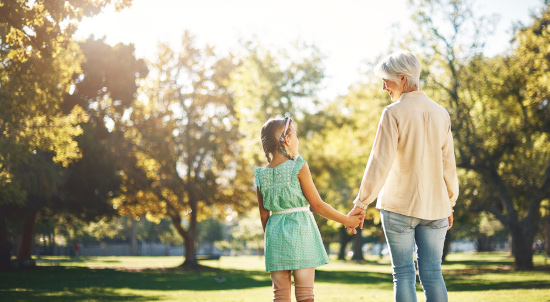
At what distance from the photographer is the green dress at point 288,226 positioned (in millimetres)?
4484

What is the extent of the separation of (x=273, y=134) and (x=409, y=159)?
110 cm

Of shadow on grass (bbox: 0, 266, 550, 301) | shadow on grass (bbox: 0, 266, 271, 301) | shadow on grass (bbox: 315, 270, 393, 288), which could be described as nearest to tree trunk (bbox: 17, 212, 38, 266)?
shadow on grass (bbox: 0, 266, 271, 301)

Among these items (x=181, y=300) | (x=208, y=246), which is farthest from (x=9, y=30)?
(x=208, y=246)

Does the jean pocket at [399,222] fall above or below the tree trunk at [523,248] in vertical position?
above

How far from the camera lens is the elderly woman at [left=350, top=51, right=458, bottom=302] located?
4.18m

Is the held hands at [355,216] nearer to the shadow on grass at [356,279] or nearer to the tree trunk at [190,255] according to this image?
the shadow on grass at [356,279]

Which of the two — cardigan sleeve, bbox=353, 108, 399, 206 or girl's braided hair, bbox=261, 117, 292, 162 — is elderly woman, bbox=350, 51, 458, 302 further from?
girl's braided hair, bbox=261, 117, 292, 162

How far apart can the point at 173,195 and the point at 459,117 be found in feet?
64.2

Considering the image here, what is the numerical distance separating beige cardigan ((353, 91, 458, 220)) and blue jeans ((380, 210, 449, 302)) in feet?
0.30

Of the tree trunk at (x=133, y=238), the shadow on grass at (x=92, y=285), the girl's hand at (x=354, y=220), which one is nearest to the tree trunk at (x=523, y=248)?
the shadow on grass at (x=92, y=285)

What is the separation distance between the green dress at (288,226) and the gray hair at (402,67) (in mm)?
1008

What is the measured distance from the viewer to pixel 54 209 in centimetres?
3412

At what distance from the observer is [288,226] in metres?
4.55

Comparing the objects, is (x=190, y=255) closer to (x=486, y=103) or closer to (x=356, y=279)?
(x=356, y=279)
